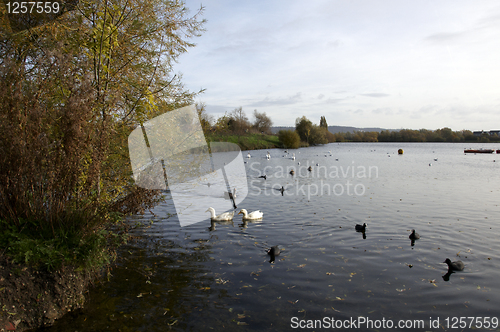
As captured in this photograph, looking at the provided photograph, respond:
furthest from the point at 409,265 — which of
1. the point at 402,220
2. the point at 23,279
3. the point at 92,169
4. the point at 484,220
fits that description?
the point at 23,279

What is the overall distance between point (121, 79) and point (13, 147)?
247cm

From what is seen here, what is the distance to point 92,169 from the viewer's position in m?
5.21

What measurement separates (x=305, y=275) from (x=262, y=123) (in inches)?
3624

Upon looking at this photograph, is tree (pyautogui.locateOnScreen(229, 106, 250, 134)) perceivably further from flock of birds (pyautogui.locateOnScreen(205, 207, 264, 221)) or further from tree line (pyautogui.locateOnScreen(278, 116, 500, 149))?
flock of birds (pyautogui.locateOnScreen(205, 207, 264, 221))

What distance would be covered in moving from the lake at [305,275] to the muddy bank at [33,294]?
1.02 ft

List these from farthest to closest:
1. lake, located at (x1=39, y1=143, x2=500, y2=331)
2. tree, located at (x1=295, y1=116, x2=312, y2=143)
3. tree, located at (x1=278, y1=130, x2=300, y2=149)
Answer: tree, located at (x1=295, y1=116, x2=312, y2=143)
tree, located at (x1=278, y1=130, x2=300, y2=149)
lake, located at (x1=39, y1=143, x2=500, y2=331)

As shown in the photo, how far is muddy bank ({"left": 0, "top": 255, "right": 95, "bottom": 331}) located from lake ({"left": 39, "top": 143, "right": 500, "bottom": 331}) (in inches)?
12.2

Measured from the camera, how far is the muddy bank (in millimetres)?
4281

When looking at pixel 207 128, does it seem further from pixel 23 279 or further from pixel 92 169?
pixel 23 279

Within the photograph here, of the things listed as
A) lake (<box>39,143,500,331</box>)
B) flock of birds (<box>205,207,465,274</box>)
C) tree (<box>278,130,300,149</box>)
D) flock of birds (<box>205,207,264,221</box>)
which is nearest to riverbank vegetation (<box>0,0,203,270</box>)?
lake (<box>39,143,500,331</box>)

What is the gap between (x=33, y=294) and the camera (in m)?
4.54

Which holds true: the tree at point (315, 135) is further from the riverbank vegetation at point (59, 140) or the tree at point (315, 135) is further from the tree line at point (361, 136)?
the riverbank vegetation at point (59, 140)

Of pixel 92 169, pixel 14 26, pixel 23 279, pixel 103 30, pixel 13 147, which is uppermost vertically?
pixel 14 26

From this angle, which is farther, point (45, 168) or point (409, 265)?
point (409, 265)
